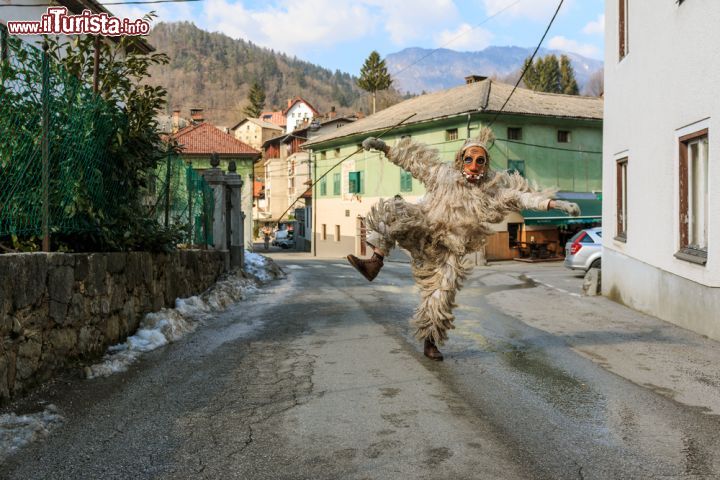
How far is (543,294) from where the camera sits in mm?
14008

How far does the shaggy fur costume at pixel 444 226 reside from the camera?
6.39 metres

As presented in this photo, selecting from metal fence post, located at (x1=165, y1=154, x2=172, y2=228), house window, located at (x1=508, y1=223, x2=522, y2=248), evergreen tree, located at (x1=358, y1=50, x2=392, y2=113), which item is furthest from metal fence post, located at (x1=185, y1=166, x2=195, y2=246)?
evergreen tree, located at (x1=358, y1=50, x2=392, y2=113)

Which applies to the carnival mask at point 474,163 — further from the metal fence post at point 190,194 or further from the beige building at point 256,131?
the beige building at point 256,131

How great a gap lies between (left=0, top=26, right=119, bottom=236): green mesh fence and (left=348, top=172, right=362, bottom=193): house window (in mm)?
36499

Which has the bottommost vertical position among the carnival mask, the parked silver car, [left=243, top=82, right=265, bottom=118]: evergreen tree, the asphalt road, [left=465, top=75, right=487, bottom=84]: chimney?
the asphalt road

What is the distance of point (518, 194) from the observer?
6.52 meters

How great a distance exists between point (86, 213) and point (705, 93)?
7233 mm

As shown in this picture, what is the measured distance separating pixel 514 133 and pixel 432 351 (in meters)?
28.8

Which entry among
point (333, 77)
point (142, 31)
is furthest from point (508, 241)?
→ point (333, 77)

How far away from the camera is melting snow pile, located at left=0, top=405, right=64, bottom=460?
3.96 metres

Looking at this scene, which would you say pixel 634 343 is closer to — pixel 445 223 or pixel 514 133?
pixel 445 223

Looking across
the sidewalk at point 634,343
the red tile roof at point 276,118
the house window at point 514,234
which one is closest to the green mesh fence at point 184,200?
the sidewalk at point 634,343

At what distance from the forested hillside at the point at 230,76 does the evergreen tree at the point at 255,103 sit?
12.8ft

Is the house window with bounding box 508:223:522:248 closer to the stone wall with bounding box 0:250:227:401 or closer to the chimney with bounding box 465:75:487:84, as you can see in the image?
the chimney with bounding box 465:75:487:84
